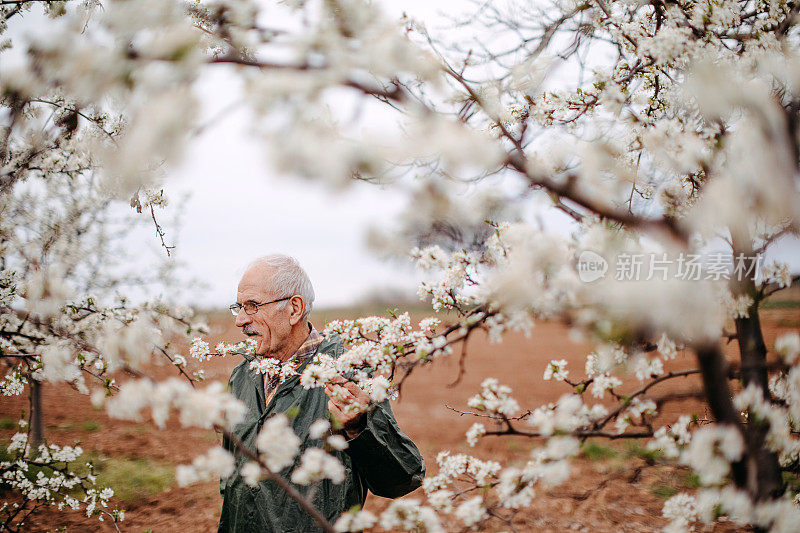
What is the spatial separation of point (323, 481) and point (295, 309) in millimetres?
897

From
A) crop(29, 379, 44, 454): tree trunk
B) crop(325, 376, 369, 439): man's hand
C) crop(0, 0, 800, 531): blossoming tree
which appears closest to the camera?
crop(0, 0, 800, 531): blossoming tree

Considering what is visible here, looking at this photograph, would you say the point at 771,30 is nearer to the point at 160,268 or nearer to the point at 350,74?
the point at 350,74

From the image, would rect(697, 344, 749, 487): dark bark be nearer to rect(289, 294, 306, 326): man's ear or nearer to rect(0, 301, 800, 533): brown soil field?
rect(0, 301, 800, 533): brown soil field

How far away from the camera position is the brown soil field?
5.15 meters

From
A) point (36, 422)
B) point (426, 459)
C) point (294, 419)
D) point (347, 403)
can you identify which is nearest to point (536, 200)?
point (347, 403)

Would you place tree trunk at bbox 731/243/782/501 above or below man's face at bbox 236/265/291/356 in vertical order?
below

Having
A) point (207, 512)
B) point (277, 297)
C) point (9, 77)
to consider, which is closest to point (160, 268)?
point (207, 512)

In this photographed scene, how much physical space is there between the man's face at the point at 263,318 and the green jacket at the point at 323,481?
0.30 m

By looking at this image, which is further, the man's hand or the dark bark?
the man's hand

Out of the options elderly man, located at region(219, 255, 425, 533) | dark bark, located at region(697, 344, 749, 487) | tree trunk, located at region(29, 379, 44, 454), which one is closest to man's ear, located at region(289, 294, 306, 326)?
elderly man, located at region(219, 255, 425, 533)

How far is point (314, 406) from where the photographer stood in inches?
85.0

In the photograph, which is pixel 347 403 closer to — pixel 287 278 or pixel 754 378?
pixel 287 278

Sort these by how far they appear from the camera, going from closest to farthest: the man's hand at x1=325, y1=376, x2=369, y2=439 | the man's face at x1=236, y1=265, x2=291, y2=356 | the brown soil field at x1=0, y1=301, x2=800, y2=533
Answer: the man's hand at x1=325, y1=376, x2=369, y2=439 < the man's face at x1=236, y1=265, x2=291, y2=356 < the brown soil field at x1=0, y1=301, x2=800, y2=533

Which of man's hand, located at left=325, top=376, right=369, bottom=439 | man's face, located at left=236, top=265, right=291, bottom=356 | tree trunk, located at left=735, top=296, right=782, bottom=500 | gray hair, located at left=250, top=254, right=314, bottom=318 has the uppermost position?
gray hair, located at left=250, top=254, right=314, bottom=318
